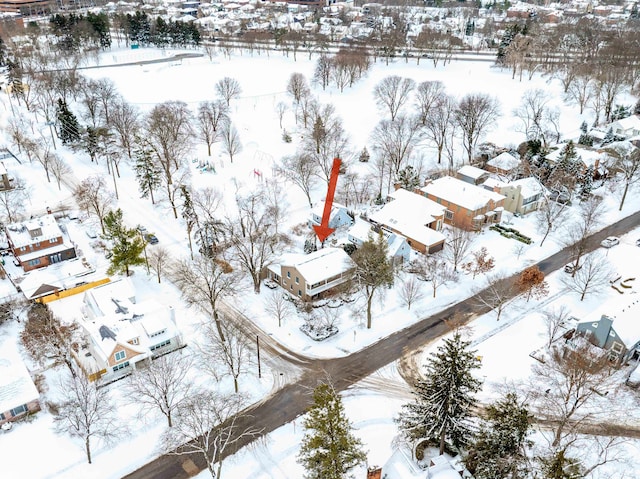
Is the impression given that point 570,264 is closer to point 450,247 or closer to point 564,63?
point 450,247

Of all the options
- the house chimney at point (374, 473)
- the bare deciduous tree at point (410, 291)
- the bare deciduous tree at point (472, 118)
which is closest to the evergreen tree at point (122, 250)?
the bare deciduous tree at point (410, 291)

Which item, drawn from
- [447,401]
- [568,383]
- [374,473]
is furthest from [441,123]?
[374,473]

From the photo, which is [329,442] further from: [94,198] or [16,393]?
[94,198]

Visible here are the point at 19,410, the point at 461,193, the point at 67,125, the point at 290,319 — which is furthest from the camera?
the point at 67,125

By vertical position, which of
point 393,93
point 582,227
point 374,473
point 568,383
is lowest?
point 568,383

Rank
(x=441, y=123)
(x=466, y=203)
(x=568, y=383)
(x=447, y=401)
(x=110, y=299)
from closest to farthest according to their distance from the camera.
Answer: (x=447, y=401)
(x=568, y=383)
(x=110, y=299)
(x=466, y=203)
(x=441, y=123)

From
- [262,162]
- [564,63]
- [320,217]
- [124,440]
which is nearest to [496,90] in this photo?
[564,63]

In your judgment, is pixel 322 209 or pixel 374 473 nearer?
pixel 374 473

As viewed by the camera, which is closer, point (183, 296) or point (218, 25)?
point (183, 296)
